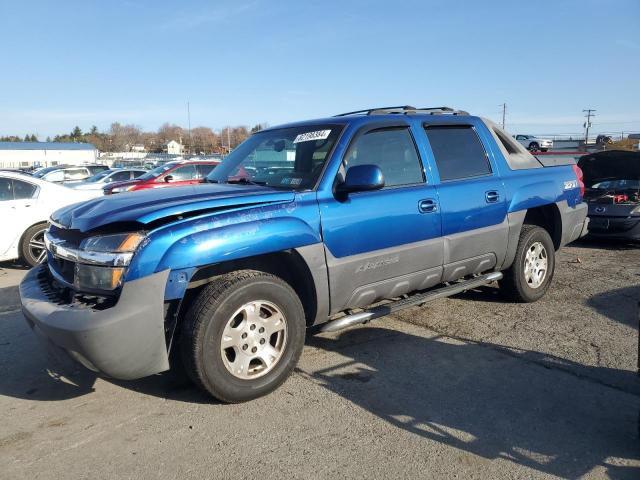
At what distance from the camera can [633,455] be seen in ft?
9.01

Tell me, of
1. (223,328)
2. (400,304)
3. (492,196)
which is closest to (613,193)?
(492,196)

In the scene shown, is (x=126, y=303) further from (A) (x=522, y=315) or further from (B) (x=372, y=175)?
(A) (x=522, y=315)

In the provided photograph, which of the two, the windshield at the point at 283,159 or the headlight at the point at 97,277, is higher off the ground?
the windshield at the point at 283,159

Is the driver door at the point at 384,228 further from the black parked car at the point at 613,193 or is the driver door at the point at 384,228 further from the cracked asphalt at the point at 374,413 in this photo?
the black parked car at the point at 613,193

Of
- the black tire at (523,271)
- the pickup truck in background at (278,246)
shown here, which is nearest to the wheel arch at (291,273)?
the pickup truck in background at (278,246)

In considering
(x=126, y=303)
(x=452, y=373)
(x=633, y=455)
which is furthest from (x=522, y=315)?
(x=126, y=303)

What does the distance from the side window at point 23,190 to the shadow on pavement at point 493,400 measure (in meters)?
6.07

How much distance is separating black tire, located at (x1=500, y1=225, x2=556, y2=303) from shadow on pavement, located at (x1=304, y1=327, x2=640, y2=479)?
1.23 meters

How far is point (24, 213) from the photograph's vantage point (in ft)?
25.9

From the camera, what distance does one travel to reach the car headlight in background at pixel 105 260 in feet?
9.80

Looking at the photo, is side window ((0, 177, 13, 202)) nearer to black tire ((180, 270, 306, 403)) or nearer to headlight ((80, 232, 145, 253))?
→ headlight ((80, 232, 145, 253))

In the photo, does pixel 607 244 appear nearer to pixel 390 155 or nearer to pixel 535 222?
pixel 535 222

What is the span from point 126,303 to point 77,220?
81 cm

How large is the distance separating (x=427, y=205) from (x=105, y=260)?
98.5 inches
